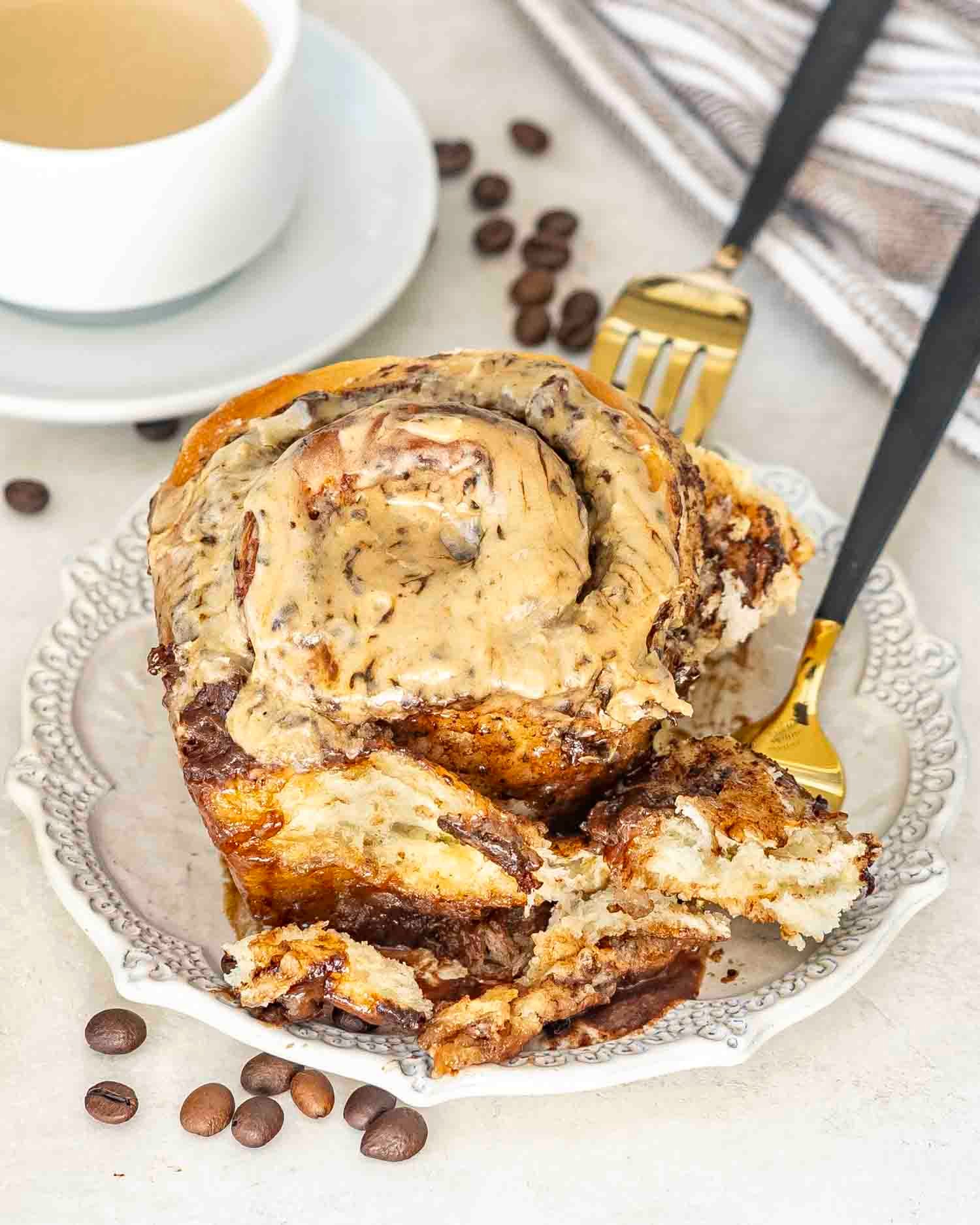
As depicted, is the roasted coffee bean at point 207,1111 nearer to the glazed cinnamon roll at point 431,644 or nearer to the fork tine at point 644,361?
the glazed cinnamon roll at point 431,644

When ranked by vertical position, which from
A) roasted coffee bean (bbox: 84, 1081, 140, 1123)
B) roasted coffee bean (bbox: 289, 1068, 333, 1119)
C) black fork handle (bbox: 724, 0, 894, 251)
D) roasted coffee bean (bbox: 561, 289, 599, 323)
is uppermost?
black fork handle (bbox: 724, 0, 894, 251)

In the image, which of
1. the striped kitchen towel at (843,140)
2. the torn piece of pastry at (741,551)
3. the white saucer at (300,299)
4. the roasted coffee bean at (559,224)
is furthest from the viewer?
the roasted coffee bean at (559,224)

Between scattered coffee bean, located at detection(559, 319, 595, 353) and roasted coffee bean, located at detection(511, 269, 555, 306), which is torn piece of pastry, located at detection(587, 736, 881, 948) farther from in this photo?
roasted coffee bean, located at detection(511, 269, 555, 306)

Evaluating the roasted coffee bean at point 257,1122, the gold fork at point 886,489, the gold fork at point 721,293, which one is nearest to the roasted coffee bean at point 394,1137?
the roasted coffee bean at point 257,1122

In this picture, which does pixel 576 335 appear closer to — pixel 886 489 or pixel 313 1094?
pixel 886 489

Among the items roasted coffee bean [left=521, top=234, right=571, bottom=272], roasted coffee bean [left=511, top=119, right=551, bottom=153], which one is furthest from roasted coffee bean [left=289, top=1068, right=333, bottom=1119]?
roasted coffee bean [left=511, top=119, right=551, bottom=153]

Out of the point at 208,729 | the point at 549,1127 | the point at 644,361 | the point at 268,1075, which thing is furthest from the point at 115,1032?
the point at 644,361
